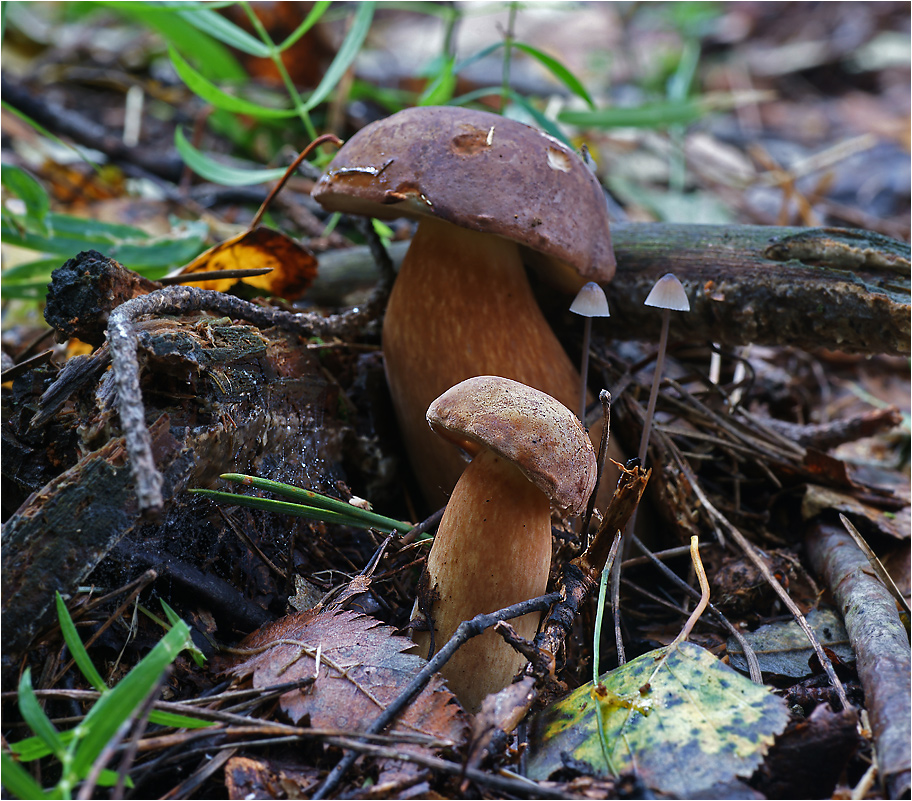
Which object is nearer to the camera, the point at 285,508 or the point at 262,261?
the point at 285,508

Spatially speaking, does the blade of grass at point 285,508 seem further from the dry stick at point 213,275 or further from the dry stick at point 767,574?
the dry stick at point 767,574

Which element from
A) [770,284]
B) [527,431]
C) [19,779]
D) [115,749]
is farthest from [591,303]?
[19,779]

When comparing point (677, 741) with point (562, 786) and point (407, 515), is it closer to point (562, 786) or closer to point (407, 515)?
point (562, 786)

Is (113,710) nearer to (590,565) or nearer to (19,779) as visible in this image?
(19,779)

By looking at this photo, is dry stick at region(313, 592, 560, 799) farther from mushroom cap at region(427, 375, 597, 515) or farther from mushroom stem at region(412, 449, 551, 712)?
mushroom cap at region(427, 375, 597, 515)

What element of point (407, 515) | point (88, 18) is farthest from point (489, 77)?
point (407, 515)

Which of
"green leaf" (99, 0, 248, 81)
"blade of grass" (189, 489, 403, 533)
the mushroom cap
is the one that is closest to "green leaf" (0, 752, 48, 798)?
"blade of grass" (189, 489, 403, 533)
